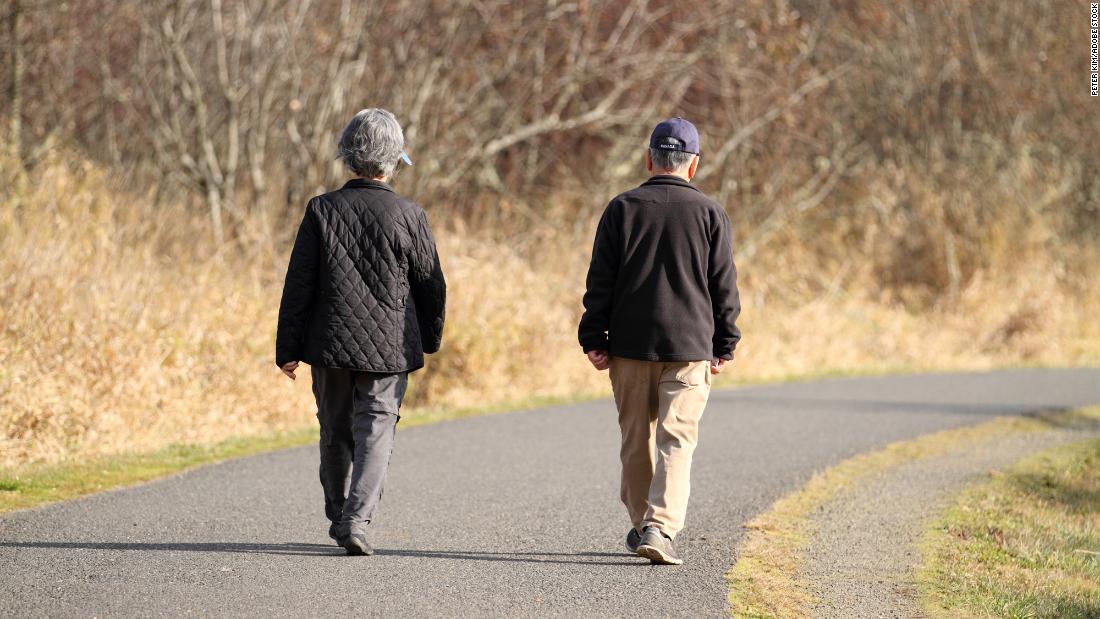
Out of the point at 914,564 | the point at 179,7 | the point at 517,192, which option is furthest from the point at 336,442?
the point at 517,192

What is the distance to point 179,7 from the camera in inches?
638

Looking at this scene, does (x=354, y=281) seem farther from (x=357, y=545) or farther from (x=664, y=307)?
(x=664, y=307)

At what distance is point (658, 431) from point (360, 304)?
134 cm

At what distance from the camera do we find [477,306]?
14.9m

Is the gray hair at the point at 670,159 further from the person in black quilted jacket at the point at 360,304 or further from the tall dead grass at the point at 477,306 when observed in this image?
the tall dead grass at the point at 477,306

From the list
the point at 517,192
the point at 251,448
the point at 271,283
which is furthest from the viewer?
the point at 517,192

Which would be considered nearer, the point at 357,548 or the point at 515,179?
the point at 357,548

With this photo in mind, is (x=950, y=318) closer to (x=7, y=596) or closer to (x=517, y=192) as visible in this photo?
(x=517, y=192)

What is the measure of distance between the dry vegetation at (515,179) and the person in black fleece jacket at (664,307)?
15.1ft

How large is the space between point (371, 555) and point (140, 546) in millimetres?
1021

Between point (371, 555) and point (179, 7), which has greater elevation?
point (179, 7)

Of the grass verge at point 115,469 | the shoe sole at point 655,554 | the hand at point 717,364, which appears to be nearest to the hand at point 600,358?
the hand at point 717,364

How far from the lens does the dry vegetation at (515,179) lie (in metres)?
11.4

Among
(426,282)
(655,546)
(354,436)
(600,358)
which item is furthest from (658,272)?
(354,436)
